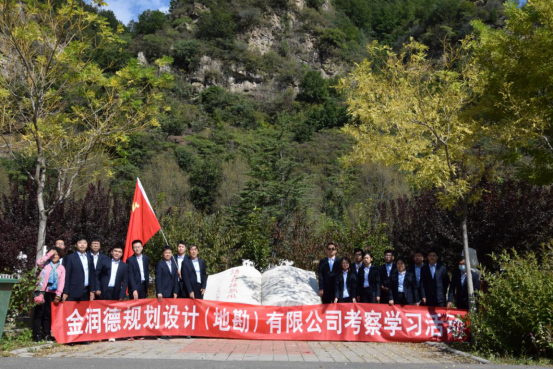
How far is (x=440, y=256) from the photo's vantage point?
13555mm

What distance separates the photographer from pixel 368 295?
952cm

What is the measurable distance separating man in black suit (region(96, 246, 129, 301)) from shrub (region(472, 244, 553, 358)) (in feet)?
19.2

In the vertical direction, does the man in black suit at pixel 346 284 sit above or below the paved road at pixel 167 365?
above

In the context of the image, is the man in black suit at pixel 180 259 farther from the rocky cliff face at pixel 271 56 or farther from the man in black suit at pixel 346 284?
the rocky cliff face at pixel 271 56

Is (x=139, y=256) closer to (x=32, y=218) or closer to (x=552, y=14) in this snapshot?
(x=32, y=218)

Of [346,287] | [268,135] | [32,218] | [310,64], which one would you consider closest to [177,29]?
[310,64]

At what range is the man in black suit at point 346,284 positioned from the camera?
31.1 ft

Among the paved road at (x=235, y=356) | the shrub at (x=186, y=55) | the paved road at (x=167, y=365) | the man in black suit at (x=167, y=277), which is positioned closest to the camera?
the paved road at (x=167, y=365)

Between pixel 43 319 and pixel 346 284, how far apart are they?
5.28 meters

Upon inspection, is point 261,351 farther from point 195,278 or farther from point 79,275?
point 79,275

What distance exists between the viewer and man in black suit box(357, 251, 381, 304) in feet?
30.9

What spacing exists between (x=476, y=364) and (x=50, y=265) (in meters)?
6.55

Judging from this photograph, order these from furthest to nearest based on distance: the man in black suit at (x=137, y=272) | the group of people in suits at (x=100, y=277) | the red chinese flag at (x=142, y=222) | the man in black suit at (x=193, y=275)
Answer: the red chinese flag at (x=142, y=222), the man in black suit at (x=193, y=275), the man in black suit at (x=137, y=272), the group of people in suits at (x=100, y=277)

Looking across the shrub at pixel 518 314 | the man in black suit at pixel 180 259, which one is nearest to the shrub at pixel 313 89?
the man in black suit at pixel 180 259
